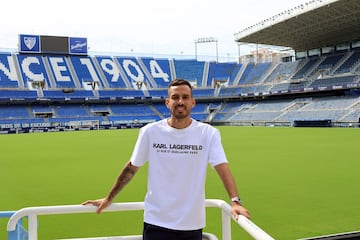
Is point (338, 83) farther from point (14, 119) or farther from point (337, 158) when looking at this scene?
point (14, 119)

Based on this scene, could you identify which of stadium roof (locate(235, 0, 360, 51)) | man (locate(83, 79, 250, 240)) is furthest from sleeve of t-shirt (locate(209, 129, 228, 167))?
stadium roof (locate(235, 0, 360, 51))

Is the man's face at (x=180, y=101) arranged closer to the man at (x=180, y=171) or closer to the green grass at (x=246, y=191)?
the man at (x=180, y=171)

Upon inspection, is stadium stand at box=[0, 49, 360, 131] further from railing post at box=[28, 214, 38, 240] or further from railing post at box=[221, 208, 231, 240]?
railing post at box=[28, 214, 38, 240]

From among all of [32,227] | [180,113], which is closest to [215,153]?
[180,113]

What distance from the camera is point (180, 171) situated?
2.87 meters

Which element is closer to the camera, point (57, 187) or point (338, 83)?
point (57, 187)

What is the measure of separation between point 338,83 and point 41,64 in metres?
44.9

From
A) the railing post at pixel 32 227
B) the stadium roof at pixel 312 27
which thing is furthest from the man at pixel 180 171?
the stadium roof at pixel 312 27

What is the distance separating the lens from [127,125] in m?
57.9

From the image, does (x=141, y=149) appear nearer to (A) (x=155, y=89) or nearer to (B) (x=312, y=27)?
(B) (x=312, y=27)

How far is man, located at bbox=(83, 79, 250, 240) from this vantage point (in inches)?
112

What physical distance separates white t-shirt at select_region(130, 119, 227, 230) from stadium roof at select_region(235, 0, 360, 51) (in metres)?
40.2

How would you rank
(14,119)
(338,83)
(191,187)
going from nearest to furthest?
(191,187) < (338,83) < (14,119)

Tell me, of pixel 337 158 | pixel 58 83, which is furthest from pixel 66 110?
pixel 337 158
